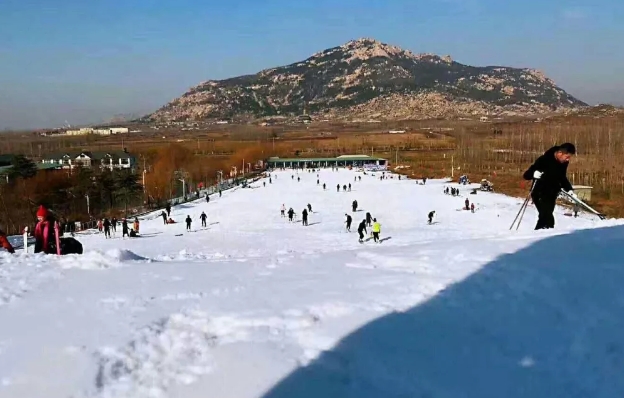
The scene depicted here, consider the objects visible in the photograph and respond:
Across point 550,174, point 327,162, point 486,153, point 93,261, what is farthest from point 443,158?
point 93,261

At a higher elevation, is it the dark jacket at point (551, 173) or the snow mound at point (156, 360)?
the dark jacket at point (551, 173)

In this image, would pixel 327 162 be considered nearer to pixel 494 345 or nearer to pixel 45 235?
pixel 45 235

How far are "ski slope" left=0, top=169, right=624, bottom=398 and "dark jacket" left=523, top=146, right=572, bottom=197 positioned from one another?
5.38 feet

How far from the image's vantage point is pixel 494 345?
5.09m

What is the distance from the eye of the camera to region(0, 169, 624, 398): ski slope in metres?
4.35

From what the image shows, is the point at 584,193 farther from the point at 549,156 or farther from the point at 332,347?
the point at 332,347

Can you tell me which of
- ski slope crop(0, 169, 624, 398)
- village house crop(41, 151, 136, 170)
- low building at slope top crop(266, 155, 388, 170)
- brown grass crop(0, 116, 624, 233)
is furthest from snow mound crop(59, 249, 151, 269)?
low building at slope top crop(266, 155, 388, 170)

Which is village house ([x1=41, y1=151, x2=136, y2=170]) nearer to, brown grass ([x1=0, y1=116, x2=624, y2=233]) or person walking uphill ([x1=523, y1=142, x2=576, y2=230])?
brown grass ([x1=0, y1=116, x2=624, y2=233])

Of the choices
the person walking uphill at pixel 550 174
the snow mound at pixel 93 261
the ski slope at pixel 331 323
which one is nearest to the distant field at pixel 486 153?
the person walking uphill at pixel 550 174

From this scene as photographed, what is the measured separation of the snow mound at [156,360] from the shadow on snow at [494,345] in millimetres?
832

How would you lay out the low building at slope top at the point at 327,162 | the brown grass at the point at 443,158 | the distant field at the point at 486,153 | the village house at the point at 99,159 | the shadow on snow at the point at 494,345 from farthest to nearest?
the low building at slope top at the point at 327,162
the village house at the point at 99,159
the distant field at the point at 486,153
the brown grass at the point at 443,158
the shadow on snow at the point at 494,345

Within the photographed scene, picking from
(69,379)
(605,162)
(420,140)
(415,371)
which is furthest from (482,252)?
(420,140)

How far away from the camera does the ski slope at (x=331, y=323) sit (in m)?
Result: 4.35

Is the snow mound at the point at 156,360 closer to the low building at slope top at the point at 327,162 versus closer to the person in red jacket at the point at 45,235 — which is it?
the person in red jacket at the point at 45,235
